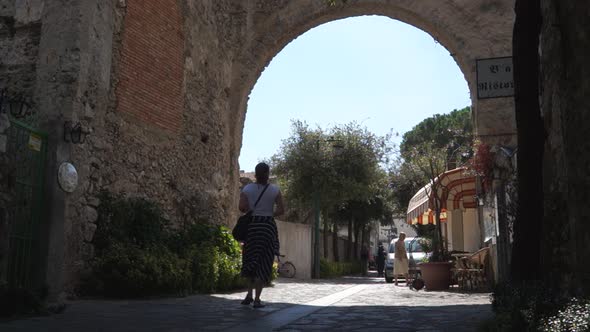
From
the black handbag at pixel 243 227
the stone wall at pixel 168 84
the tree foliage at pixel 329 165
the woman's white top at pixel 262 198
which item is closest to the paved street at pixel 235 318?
the black handbag at pixel 243 227

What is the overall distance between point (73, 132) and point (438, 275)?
821 cm

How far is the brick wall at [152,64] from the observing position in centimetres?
898

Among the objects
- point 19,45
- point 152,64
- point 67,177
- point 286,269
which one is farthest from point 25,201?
point 286,269

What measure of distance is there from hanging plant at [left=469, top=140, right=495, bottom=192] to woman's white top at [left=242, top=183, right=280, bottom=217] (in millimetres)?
4905

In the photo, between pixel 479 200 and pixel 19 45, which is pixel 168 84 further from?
pixel 479 200

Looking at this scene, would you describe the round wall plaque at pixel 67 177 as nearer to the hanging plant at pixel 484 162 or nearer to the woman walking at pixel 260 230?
the woman walking at pixel 260 230

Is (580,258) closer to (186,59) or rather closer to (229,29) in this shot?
(186,59)

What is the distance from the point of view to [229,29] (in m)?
13.5

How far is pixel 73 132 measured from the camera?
7.07 m

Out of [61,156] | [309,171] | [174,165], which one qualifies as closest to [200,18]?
[174,165]

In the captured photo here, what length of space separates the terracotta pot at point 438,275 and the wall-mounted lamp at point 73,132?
794 centimetres

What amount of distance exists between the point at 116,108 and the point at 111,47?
2.91 ft

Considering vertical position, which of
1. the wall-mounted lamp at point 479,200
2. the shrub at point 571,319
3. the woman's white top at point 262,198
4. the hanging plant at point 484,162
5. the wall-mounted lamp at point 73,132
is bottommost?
the shrub at point 571,319

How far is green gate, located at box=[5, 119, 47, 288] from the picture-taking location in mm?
5914
